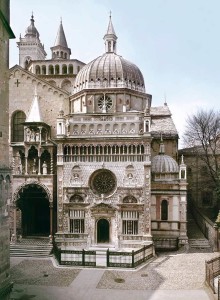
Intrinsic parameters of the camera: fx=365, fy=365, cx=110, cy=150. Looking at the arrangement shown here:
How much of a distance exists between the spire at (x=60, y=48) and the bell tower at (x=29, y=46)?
734 centimetres

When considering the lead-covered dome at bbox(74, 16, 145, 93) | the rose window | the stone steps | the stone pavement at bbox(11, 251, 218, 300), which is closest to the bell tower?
the lead-covered dome at bbox(74, 16, 145, 93)

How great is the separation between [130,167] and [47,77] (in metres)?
20.6

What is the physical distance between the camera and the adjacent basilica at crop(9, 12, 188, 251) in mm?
30969

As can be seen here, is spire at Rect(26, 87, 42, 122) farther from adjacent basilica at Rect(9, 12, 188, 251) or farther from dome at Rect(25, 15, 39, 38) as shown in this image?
dome at Rect(25, 15, 39, 38)

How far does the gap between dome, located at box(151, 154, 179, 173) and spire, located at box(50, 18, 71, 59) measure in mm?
24192

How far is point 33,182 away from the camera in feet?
104

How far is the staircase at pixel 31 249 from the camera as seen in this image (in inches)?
1142

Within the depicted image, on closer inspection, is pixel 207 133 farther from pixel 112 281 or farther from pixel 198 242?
pixel 112 281

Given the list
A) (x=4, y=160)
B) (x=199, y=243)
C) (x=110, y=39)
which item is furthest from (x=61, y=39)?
(x=4, y=160)

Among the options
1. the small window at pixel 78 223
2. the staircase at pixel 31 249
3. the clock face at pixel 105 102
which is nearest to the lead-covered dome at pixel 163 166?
the clock face at pixel 105 102

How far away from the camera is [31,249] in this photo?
29656mm

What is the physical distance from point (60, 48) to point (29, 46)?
9596mm

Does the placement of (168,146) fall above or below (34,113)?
below

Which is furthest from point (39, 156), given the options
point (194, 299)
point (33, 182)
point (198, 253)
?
point (194, 299)
